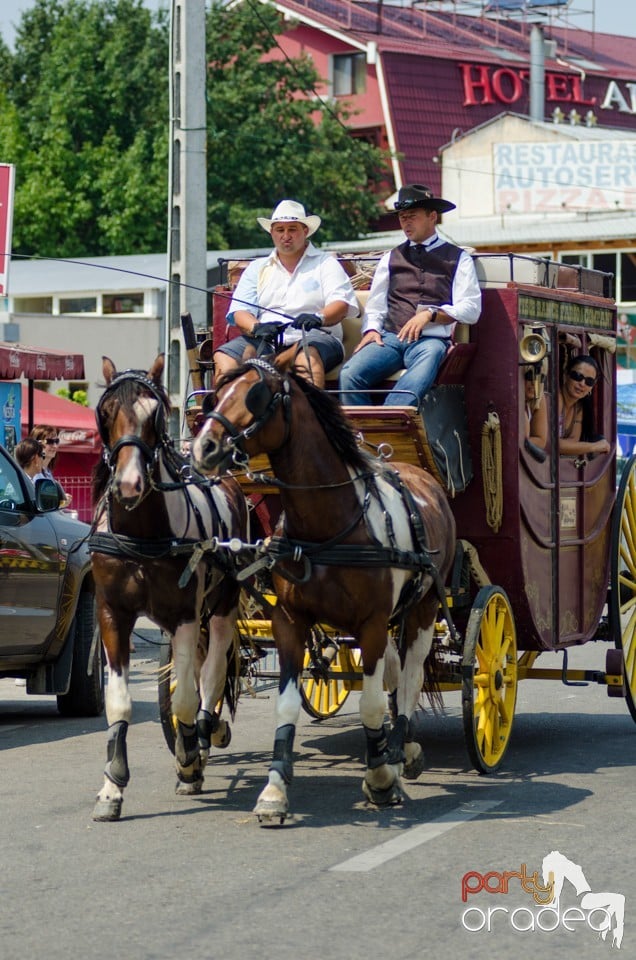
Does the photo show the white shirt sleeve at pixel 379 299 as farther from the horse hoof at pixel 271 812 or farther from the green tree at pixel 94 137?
the green tree at pixel 94 137

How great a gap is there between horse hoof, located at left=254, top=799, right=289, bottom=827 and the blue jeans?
94.1 inches

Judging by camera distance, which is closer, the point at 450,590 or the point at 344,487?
the point at 344,487

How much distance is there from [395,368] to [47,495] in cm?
251

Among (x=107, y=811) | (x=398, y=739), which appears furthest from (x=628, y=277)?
(x=107, y=811)

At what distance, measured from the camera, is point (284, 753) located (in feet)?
24.3

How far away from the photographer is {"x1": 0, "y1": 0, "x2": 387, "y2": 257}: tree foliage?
156 feet

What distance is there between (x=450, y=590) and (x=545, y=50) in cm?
5407

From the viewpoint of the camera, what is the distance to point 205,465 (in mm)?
7012

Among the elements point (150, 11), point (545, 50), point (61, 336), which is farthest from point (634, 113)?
point (61, 336)

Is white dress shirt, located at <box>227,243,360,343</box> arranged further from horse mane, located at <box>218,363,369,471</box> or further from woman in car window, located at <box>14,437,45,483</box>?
woman in car window, located at <box>14,437,45,483</box>

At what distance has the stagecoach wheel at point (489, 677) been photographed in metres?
8.50

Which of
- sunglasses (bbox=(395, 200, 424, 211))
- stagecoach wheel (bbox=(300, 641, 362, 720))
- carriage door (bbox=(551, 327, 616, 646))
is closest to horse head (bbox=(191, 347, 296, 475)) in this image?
sunglasses (bbox=(395, 200, 424, 211))

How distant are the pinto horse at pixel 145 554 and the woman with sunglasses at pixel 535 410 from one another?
2.26m

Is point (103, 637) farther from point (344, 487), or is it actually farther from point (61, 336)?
point (61, 336)
